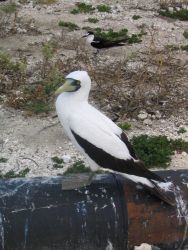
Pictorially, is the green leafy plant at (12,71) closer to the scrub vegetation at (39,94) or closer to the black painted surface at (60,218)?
the scrub vegetation at (39,94)

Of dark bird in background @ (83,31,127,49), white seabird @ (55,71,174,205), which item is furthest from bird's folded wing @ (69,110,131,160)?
dark bird in background @ (83,31,127,49)

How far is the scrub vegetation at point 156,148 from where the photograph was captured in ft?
21.6

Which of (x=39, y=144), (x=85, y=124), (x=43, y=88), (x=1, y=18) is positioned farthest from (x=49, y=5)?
(x=85, y=124)

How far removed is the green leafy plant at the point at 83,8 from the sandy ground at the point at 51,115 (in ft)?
0.48

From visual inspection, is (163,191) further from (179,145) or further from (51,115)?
(51,115)

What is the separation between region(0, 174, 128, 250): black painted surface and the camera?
4.52 m

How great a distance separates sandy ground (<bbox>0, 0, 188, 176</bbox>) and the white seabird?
1.77 metres

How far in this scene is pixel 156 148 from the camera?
6.72 m

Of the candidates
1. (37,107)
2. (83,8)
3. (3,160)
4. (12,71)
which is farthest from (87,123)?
(83,8)

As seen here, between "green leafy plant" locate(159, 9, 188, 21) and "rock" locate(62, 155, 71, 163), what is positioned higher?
"green leafy plant" locate(159, 9, 188, 21)

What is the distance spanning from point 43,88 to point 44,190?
3.41 m

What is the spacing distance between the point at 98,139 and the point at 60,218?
677 mm

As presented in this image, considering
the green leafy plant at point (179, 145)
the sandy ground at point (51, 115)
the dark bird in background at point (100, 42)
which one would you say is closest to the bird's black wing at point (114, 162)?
the sandy ground at point (51, 115)

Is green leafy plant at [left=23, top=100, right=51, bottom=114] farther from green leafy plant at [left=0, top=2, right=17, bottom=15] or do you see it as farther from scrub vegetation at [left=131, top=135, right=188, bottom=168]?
green leafy plant at [left=0, top=2, right=17, bottom=15]
